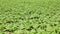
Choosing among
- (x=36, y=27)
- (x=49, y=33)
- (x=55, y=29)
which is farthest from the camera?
(x=36, y=27)

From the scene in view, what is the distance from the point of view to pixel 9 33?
598cm

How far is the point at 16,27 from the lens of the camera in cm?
668

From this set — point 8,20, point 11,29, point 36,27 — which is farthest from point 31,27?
point 8,20

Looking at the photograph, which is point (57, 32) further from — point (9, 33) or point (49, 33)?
point (9, 33)

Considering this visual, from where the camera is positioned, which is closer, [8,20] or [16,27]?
[16,27]

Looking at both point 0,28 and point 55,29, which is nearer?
point 55,29

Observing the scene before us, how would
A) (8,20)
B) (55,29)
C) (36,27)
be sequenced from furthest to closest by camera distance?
(8,20) → (36,27) → (55,29)

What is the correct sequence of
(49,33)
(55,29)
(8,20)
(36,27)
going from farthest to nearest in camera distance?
1. (8,20)
2. (36,27)
3. (55,29)
4. (49,33)

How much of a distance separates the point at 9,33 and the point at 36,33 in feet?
2.99

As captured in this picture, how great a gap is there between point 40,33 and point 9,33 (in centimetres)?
102

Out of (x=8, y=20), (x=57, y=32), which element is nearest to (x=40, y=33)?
(x=57, y=32)

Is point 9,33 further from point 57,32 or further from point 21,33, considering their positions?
point 57,32

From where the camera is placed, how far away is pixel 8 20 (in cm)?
815

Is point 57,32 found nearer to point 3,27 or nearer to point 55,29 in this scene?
point 55,29
